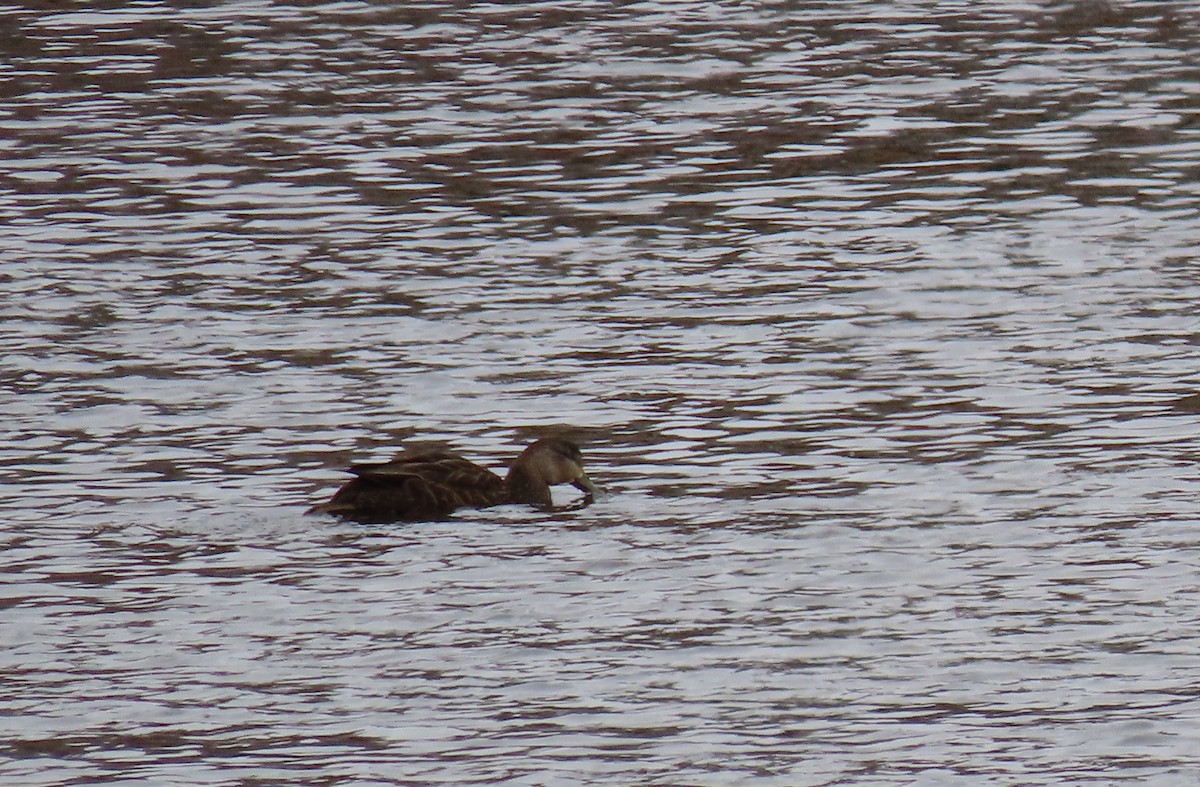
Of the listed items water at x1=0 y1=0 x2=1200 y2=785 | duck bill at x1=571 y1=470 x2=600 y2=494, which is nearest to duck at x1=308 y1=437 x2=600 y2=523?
duck bill at x1=571 y1=470 x2=600 y2=494

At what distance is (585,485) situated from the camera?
1168cm

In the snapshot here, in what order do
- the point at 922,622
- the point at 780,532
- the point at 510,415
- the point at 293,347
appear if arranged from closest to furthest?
the point at 922,622 < the point at 780,532 < the point at 510,415 < the point at 293,347

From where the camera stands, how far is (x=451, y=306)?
50.2 ft

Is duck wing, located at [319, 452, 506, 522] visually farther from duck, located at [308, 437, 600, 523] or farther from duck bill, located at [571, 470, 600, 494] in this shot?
duck bill, located at [571, 470, 600, 494]

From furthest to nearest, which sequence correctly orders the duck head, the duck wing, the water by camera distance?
the duck head → the duck wing → the water

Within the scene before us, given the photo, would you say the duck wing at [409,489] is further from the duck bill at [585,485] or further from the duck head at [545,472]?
the duck bill at [585,485]

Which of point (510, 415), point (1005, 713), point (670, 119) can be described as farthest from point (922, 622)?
point (670, 119)

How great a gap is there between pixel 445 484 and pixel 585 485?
2.03ft

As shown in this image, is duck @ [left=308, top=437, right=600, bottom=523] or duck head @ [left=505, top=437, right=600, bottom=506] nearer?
duck @ [left=308, top=437, right=600, bottom=523]

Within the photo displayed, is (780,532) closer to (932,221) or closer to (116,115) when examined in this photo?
(932,221)

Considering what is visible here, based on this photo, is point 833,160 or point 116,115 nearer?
point 833,160

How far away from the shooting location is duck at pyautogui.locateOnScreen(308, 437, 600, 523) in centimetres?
1139

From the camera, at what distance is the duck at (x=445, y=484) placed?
448 inches

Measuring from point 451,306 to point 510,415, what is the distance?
7.35 ft
